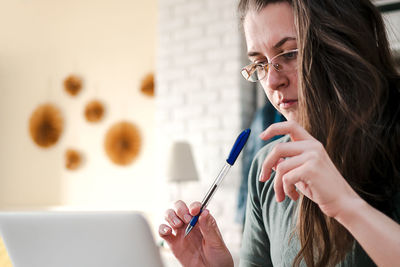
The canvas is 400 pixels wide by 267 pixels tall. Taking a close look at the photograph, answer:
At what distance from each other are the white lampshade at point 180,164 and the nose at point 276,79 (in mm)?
1852

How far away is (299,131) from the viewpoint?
669mm

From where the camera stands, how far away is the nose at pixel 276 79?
935 mm

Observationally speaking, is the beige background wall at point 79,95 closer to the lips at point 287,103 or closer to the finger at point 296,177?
the lips at point 287,103

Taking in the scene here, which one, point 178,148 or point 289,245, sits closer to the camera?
point 289,245

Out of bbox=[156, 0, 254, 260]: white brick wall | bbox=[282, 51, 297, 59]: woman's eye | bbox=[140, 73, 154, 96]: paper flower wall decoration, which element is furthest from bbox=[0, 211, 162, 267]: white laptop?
bbox=[140, 73, 154, 96]: paper flower wall decoration

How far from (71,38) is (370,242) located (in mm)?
3966

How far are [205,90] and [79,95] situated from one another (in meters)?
1.50

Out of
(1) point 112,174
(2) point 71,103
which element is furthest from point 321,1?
(2) point 71,103

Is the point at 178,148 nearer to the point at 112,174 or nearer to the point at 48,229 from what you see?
the point at 112,174

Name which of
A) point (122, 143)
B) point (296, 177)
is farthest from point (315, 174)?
point (122, 143)

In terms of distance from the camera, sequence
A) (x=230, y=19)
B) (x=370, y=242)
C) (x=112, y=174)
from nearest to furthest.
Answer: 1. (x=370, y=242)
2. (x=230, y=19)
3. (x=112, y=174)

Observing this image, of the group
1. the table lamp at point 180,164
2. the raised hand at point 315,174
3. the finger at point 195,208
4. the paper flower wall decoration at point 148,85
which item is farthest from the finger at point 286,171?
the paper flower wall decoration at point 148,85

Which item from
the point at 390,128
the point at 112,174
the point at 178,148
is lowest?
the point at 112,174

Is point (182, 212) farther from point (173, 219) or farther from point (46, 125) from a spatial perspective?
point (46, 125)
